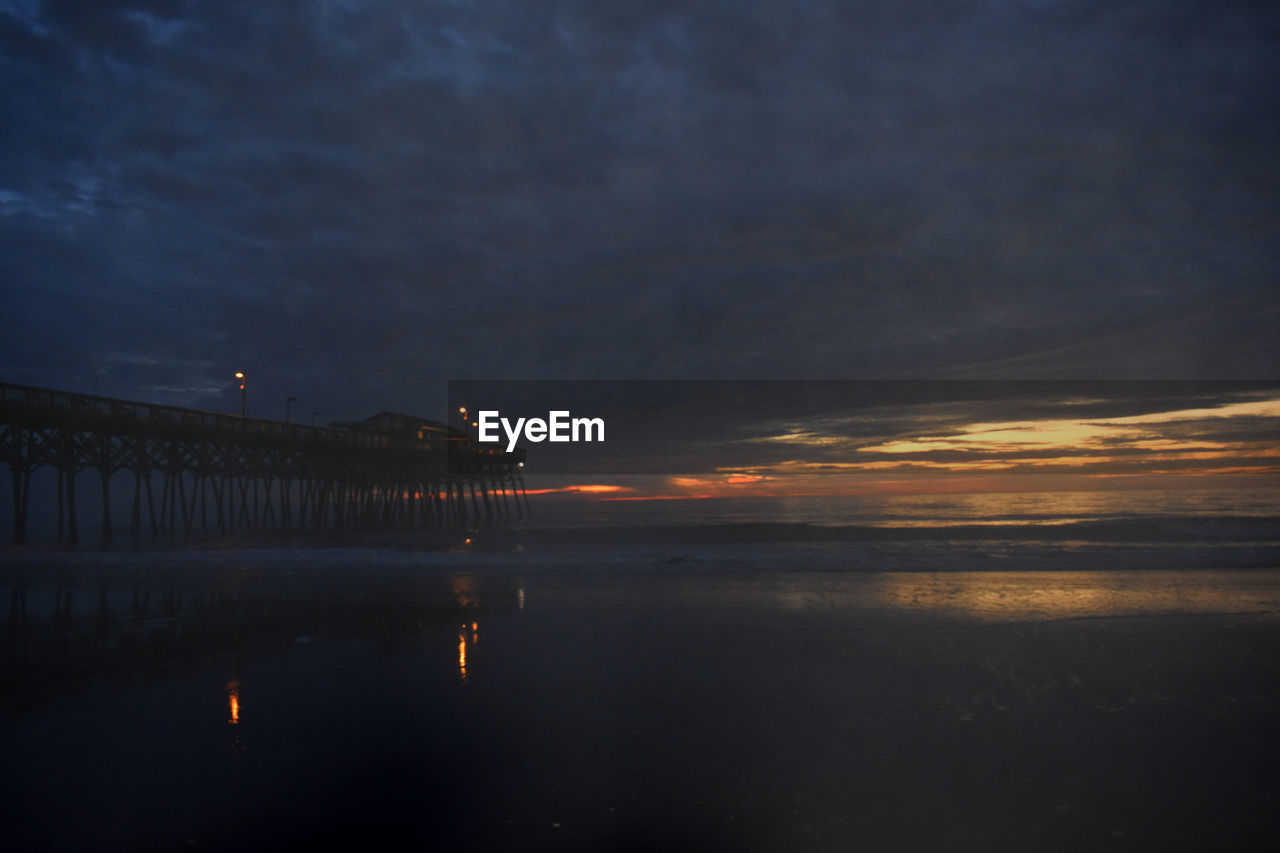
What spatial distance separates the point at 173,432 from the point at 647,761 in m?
32.3

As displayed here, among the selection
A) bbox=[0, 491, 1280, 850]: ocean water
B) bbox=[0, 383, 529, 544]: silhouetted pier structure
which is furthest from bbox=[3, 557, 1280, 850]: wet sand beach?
bbox=[0, 383, 529, 544]: silhouetted pier structure

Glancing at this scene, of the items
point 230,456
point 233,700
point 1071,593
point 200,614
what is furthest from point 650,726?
point 230,456

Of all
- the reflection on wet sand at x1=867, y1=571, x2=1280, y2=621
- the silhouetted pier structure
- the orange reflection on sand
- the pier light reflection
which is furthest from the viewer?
the silhouetted pier structure

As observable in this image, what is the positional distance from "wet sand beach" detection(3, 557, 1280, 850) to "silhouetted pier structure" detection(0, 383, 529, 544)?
18.1m

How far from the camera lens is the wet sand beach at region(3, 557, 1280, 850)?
4.13m

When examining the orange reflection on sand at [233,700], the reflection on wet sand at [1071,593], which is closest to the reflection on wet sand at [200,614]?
the orange reflection on sand at [233,700]

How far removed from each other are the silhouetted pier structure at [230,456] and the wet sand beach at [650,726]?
18061 mm

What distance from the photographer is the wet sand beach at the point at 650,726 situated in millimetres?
4133

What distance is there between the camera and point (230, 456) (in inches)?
1305

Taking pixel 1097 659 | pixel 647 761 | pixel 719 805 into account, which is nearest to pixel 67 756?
pixel 647 761

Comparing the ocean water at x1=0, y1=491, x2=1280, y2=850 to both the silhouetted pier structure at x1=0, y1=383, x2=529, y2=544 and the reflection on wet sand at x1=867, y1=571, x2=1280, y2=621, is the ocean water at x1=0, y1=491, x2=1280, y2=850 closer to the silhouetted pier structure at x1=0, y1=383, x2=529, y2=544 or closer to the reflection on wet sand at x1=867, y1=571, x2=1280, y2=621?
the reflection on wet sand at x1=867, y1=571, x2=1280, y2=621

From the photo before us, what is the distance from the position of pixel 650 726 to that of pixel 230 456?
34580 mm

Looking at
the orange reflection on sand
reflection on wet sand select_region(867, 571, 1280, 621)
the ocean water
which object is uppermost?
the orange reflection on sand

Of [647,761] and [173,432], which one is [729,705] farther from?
[173,432]
